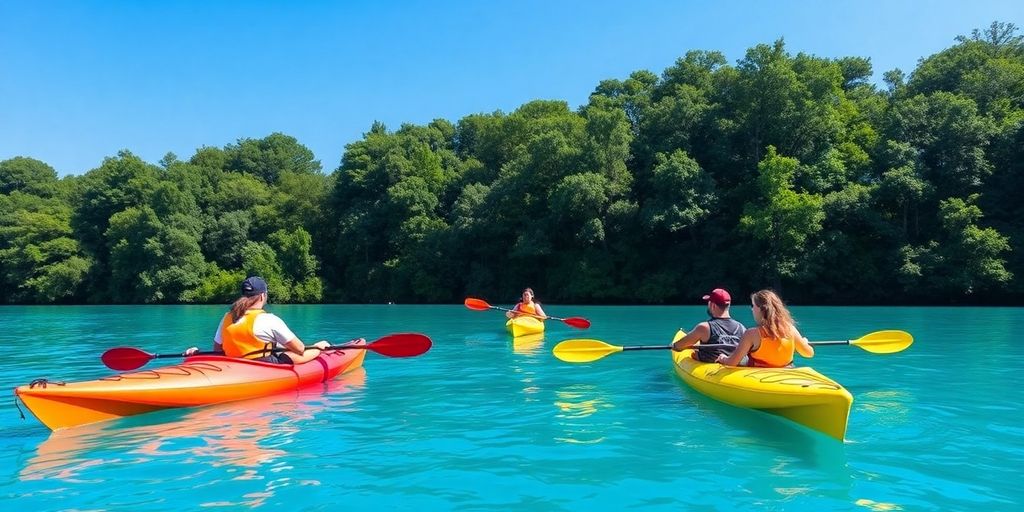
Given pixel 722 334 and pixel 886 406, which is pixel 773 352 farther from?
pixel 886 406

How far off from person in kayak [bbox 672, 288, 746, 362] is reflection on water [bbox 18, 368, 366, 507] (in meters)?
3.91

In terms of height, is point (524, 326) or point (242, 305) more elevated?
point (242, 305)

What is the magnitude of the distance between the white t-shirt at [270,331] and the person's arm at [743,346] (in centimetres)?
465

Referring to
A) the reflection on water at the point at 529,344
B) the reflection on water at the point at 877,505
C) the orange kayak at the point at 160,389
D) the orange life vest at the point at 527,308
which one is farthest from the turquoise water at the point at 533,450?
the orange life vest at the point at 527,308

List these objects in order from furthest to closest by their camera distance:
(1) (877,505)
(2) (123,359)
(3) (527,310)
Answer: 1. (3) (527,310)
2. (2) (123,359)
3. (1) (877,505)

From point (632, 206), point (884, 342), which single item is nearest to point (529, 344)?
point (884, 342)

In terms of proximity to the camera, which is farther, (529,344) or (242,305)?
(529,344)

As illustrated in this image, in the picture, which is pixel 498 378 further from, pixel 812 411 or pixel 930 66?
pixel 930 66

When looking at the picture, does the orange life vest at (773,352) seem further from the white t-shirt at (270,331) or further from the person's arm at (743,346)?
the white t-shirt at (270,331)

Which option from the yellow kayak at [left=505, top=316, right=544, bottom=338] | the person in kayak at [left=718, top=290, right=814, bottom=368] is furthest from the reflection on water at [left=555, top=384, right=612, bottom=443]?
the yellow kayak at [left=505, top=316, right=544, bottom=338]

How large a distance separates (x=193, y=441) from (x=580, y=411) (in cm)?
349

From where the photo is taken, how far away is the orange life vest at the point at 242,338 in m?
7.21

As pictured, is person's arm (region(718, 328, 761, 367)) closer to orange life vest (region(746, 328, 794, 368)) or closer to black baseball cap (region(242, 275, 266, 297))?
orange life vest (region(746, 328, 794, 368))

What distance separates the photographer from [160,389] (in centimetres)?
635
